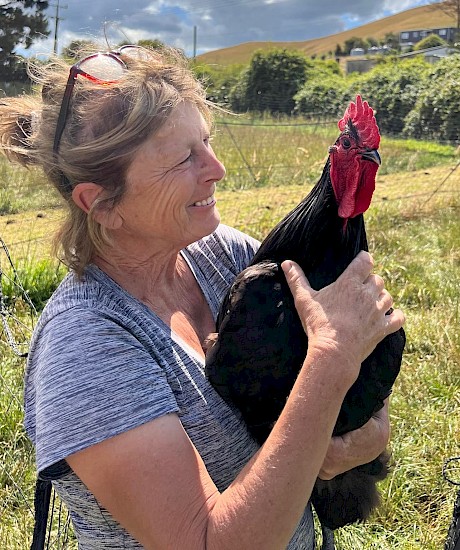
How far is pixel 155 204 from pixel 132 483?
2.43 ft

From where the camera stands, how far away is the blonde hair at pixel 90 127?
148 cm

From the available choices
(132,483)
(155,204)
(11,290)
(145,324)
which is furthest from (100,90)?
(11,290)

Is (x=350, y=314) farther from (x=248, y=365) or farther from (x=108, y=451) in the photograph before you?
(x=108, y=451)

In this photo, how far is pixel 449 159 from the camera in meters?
12.9

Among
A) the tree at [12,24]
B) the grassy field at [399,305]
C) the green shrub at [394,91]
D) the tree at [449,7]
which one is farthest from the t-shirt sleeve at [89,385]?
the tree at [449,7]

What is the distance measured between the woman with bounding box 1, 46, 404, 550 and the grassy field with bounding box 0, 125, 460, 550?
0.27 metres

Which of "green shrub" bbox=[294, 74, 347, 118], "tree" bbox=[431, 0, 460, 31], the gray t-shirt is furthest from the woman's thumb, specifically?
"tree" bbox=[431, 0, 460, 31]

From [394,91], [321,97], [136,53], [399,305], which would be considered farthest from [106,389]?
[321,97]

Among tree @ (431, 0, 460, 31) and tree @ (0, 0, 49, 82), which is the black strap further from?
tree @ (431, 0, 460, 31)

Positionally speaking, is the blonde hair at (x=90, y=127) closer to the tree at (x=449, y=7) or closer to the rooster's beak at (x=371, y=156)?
the rooster's beak at (x=371, y=156)

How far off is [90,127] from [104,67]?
0.18m

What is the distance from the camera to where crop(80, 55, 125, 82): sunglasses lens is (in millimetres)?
1504

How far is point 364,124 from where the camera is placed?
175cm

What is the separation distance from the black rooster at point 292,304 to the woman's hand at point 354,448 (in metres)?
0.03
